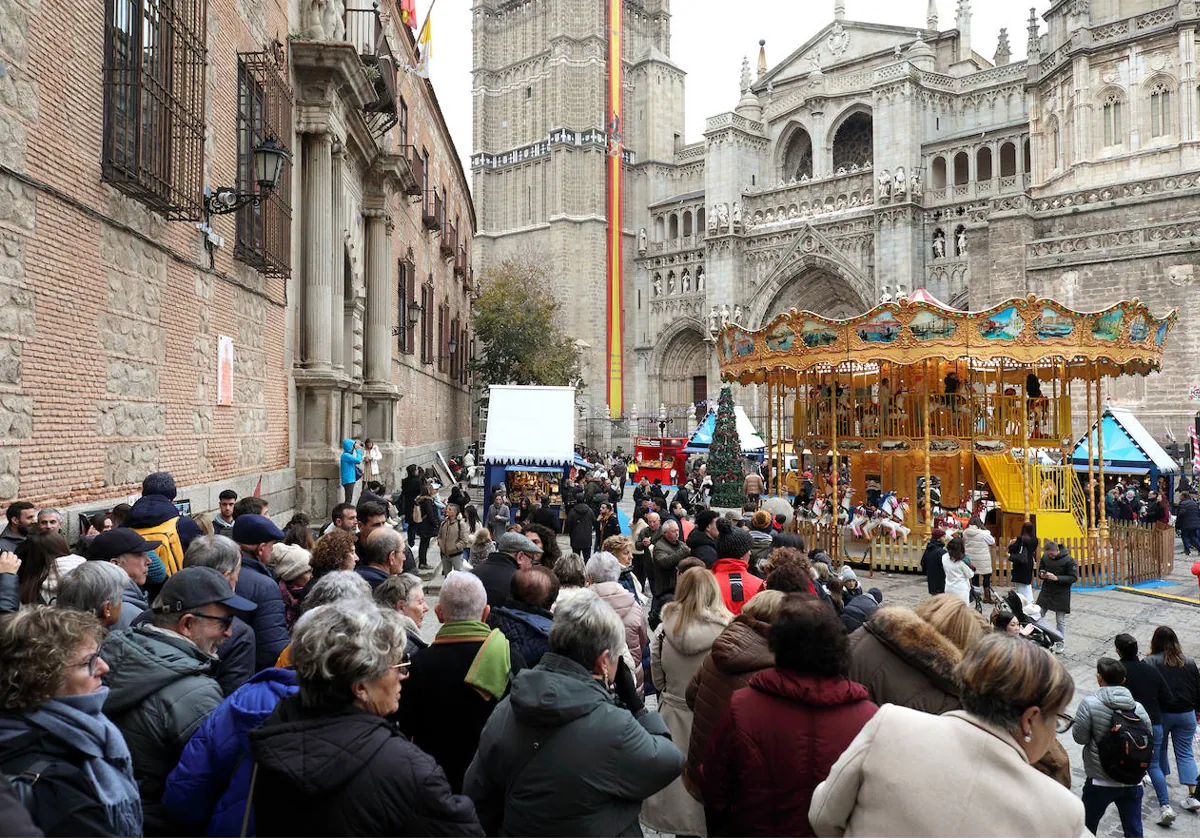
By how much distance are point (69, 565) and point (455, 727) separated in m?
2.46

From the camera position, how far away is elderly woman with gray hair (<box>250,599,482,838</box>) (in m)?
2.04

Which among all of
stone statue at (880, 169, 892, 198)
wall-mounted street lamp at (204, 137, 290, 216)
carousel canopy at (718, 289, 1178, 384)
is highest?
stone statue at (880, 169, 892, 198)

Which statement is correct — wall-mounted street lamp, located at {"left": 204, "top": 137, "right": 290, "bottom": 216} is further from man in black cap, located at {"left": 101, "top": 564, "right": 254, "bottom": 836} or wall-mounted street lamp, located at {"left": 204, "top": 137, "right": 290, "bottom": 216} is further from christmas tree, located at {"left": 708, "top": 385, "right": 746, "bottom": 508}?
christmas tree, located at {"left": 708, "top": 385, "right": 746, "bottom": 508}

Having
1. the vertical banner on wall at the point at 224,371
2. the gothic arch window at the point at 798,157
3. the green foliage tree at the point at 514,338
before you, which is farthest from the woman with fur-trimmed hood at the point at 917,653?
the gothic arch window at the point at 798,157

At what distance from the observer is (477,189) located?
180 ft

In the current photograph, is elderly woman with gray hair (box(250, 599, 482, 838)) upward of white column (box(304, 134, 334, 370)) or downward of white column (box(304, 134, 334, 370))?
downward

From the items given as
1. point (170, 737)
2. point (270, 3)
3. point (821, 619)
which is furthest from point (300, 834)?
point (270, 3)

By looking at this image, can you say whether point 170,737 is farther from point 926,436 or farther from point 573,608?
point 926,436

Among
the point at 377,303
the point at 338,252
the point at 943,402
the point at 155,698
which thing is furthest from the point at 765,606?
the point at 377,303

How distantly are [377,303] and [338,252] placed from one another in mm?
3299

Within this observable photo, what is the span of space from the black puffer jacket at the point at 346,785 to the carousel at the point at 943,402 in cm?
1257

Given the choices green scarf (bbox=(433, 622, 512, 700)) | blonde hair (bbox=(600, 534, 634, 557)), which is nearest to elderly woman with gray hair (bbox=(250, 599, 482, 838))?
green scarf (bbox=(433, 622, 512, 700))

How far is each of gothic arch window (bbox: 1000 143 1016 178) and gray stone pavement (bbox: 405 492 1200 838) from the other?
28602 mm

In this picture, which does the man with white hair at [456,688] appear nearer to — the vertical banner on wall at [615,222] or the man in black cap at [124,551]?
the man in black cap at [124,551]
